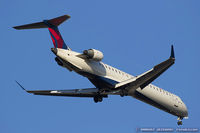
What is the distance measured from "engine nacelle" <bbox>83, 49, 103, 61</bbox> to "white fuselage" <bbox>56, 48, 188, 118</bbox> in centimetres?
67

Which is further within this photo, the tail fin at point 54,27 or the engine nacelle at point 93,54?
the tail fin at point 54,27

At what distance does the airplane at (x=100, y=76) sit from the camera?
24203mm

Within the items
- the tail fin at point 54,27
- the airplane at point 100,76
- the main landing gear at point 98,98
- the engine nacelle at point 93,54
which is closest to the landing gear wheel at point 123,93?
the airplane at point 100,76

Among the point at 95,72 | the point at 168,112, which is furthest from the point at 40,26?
the point at 168,112

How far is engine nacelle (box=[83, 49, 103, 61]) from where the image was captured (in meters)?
24.2

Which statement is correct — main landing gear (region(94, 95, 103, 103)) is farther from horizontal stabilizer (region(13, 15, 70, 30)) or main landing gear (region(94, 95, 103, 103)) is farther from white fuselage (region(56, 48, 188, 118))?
horizontal stabilizer (region(13, 15, 70, 30))

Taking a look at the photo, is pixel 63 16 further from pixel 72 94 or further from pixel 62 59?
pixel 72 94

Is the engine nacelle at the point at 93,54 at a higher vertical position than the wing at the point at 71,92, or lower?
higher

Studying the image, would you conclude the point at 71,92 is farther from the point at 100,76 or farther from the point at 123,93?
the point at 123,93

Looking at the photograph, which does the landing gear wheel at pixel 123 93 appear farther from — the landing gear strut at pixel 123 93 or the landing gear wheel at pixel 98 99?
the landing gear wheel at pixel 98 99

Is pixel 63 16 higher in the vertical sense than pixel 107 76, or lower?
higher

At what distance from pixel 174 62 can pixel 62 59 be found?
24.9 feet

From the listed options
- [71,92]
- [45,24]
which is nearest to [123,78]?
[71,92]

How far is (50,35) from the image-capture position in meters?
25.1
